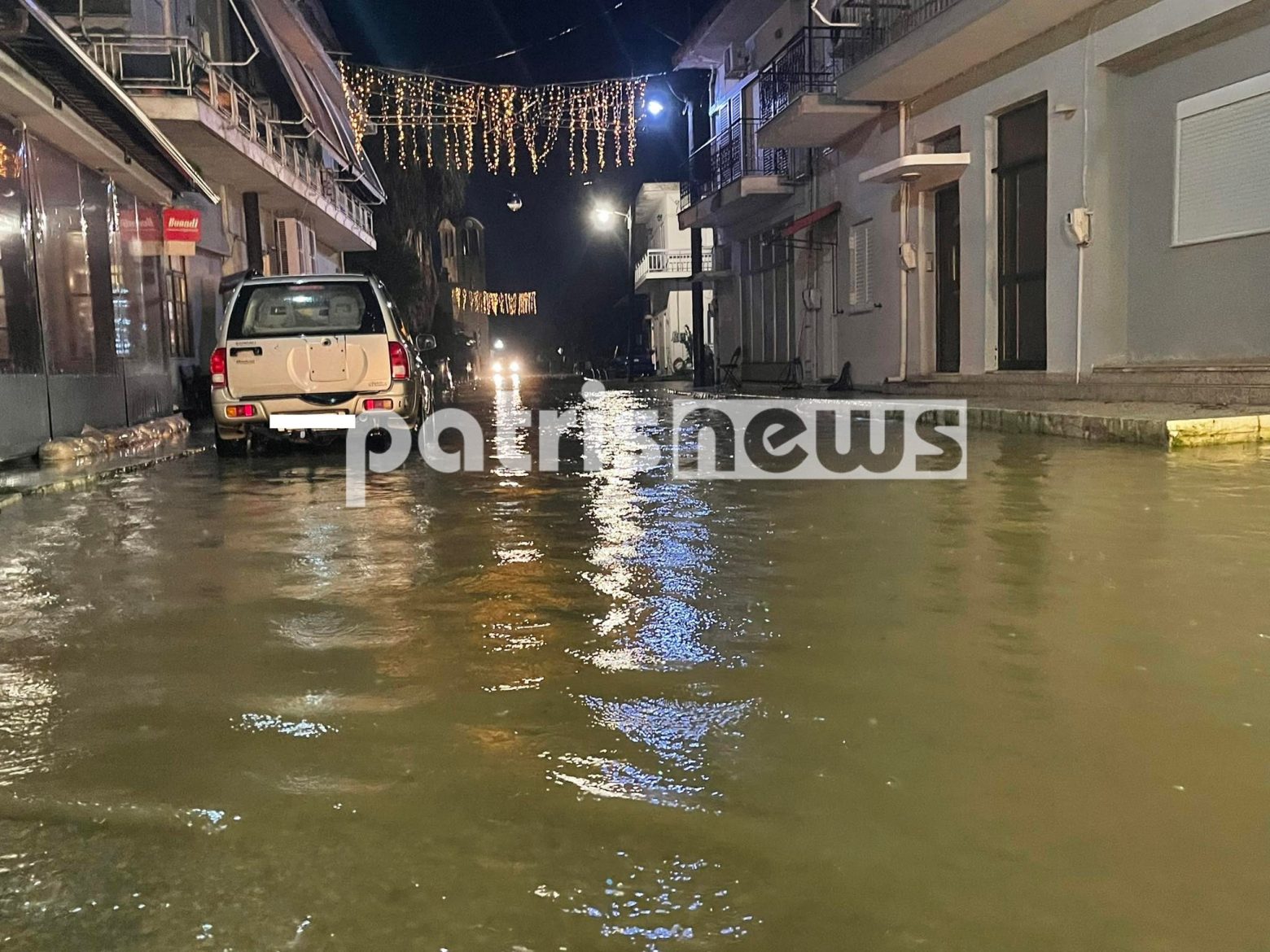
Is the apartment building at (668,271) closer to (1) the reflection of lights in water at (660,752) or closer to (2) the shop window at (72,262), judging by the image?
(2) the shop window at (72,262)

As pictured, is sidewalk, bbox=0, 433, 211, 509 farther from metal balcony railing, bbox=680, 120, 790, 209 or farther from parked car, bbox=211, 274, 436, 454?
metal balcony railing, bbox=680, 120, 790, 209

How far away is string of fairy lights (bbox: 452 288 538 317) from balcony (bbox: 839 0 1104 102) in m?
52.1

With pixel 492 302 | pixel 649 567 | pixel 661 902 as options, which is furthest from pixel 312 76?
pixel 492 302

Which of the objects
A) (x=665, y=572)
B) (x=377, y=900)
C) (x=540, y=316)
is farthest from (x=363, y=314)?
(x=540, y=316)

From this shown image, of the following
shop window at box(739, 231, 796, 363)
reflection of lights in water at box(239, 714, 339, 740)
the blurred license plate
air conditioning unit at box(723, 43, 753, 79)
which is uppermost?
air conditioning unit at box(723, 43, 753, 79)

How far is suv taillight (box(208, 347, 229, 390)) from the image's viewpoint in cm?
1109

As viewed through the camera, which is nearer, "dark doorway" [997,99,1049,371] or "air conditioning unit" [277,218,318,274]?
"dark doorway" [997,99,1049,371]

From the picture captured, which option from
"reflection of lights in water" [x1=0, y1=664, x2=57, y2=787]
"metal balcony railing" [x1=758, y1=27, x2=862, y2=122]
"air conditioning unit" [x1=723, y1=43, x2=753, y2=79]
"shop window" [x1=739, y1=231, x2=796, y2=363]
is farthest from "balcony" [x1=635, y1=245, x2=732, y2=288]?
"reflection of lights in water" [x1=0, y1=664, x2=57, y2=787]

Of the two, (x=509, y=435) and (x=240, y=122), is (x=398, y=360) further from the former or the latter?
(x=240, y=122)

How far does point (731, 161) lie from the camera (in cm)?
2830

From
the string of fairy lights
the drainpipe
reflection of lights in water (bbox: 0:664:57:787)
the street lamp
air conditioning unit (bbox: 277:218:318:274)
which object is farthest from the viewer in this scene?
the string of fairy lights

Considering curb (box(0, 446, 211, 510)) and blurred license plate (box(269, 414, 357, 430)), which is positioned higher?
blurred license plate (box(269, 414, 357, 430))

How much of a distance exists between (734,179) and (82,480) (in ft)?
66.7

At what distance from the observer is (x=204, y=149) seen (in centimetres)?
1998
